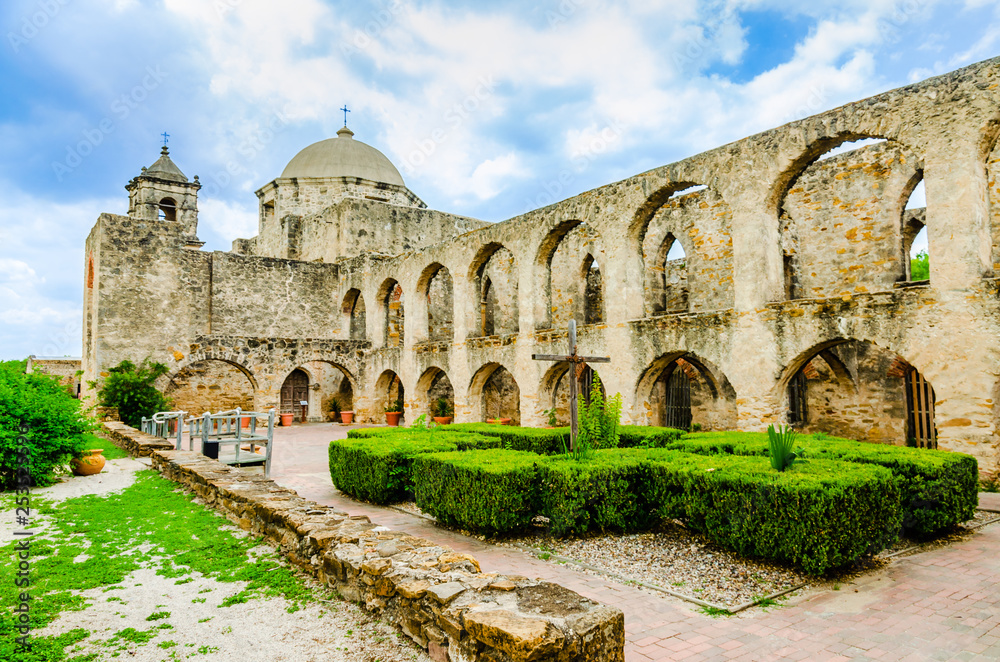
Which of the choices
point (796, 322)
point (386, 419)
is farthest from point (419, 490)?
point (386, 419)

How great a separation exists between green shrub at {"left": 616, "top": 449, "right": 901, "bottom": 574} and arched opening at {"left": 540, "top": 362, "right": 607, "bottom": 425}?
8178 millimetres

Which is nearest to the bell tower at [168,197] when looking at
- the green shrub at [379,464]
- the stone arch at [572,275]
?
the stone arch at [572,275]

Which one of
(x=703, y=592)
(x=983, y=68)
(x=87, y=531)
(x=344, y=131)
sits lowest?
(x=703, y=592)

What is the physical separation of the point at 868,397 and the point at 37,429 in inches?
571

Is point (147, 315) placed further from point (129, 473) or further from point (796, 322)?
point (796, 322)

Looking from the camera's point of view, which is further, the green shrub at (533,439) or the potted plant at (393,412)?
the potted plant at (393,412)

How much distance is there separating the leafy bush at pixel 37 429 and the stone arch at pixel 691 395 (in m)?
9.54

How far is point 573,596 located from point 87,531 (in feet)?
15.0

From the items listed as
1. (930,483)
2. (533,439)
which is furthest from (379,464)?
(930,483)

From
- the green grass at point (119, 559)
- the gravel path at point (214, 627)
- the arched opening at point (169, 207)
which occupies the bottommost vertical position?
the gravel path at point (214, 627)

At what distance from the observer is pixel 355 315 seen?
77.1ft

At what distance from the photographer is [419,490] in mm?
7004

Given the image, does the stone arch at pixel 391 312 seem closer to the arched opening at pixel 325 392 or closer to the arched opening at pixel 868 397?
the arched opening at pixel 325 392

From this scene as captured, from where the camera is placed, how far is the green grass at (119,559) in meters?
3.33
